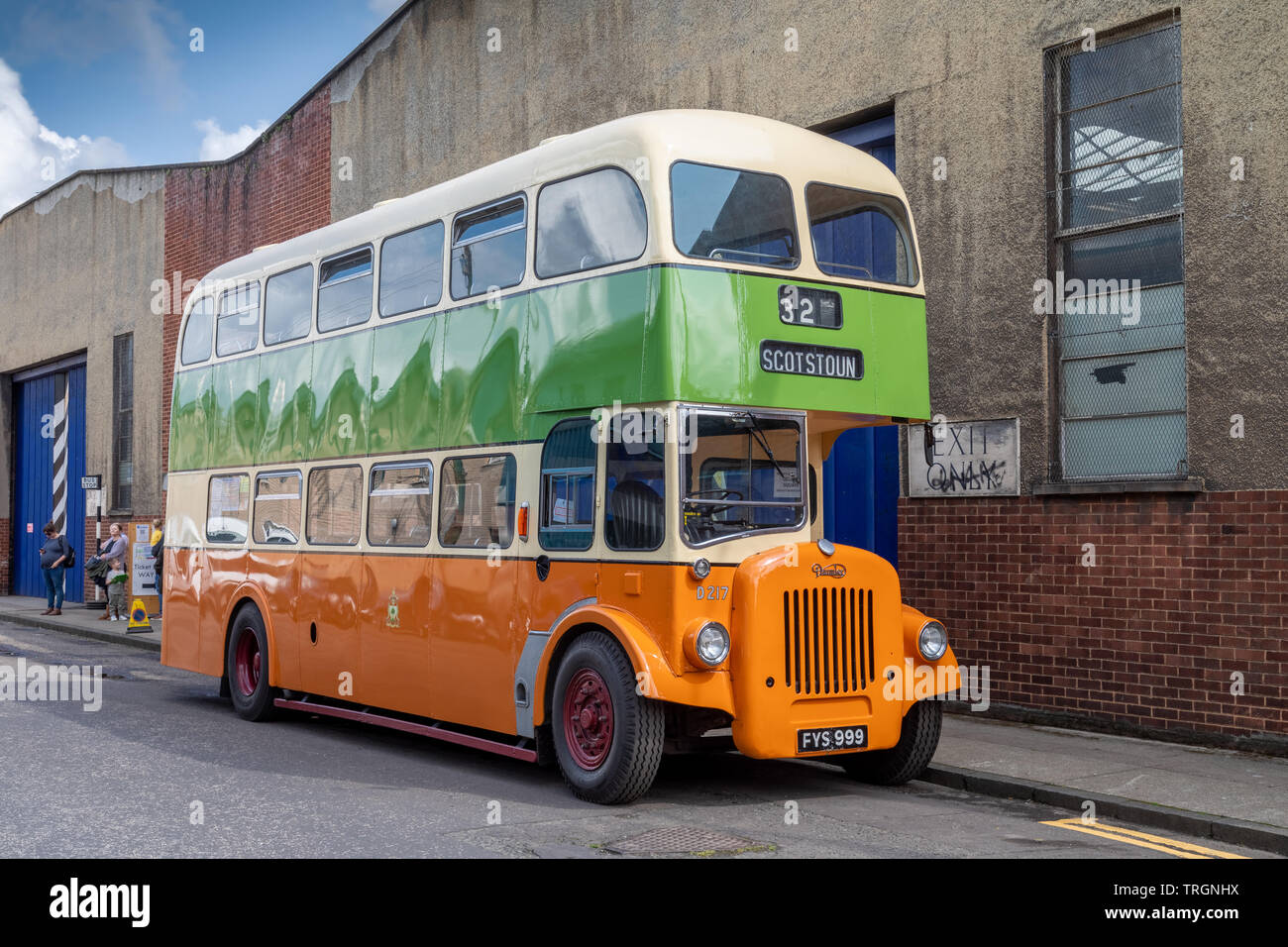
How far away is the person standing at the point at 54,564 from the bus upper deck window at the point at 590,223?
19.8 metres

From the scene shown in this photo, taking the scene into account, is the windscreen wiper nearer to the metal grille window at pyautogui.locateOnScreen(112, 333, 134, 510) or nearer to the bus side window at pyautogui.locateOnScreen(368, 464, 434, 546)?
the bus side window at pyautogui.locateOnScreen(368, 464, 434, 546)

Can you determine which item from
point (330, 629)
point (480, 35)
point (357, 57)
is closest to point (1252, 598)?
point (330, 629)

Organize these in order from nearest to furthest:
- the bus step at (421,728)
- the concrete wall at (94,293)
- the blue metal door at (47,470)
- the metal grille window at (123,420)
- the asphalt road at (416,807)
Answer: the asphalt road at (416,807)
the bus step at (421,728)
the concrete wall at (94,293)
the metal grille window at (123,420)
the blue metal door at (47,470)

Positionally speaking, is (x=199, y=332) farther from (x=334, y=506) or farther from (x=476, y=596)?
(x=476, y=596)

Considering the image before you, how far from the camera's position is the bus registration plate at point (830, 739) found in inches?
313

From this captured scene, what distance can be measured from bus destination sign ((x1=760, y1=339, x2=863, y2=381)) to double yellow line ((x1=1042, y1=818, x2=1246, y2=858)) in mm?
2987

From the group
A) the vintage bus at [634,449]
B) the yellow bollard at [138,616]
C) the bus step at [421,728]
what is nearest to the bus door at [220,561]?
the bus step at [421,728]

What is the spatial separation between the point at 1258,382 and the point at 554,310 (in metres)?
5.21

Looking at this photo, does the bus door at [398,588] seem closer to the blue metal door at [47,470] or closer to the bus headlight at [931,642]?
the bus headlight at [931,642]

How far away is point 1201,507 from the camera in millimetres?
10234

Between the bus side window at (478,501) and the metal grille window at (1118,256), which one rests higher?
the metal grille window at (1118,256)

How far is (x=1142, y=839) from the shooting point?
24.7ft

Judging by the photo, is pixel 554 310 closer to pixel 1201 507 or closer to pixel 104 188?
pixel 1201 507

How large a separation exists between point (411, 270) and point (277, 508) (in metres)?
2.96
